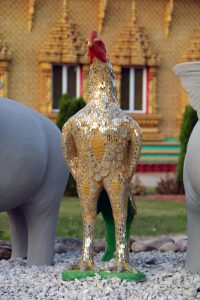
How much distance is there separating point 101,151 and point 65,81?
1126 centimetres

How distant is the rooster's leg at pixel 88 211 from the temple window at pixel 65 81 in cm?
1106

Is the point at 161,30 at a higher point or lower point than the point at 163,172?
higher

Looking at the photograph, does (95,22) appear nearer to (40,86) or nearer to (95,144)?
(40,86)

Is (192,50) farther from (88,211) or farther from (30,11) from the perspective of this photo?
(88,211)

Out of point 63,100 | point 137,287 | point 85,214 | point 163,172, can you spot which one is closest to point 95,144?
point 85,214

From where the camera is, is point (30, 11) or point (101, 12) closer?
point (30, 11)

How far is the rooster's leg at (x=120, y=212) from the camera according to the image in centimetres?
449

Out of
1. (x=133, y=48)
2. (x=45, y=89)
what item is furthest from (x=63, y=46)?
(x=133, y=48)

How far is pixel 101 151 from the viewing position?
4.43m

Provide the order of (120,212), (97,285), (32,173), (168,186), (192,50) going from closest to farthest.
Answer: (97,285) → (120,212) → (32,173) → (168,186) → (192,50)

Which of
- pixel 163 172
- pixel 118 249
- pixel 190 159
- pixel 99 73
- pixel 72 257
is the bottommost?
pixel 163 172

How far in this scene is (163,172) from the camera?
50.2 feet

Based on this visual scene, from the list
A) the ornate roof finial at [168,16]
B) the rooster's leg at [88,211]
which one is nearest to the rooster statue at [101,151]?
the rooster's leg at [88,211]

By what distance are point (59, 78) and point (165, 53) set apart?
2459 mm
